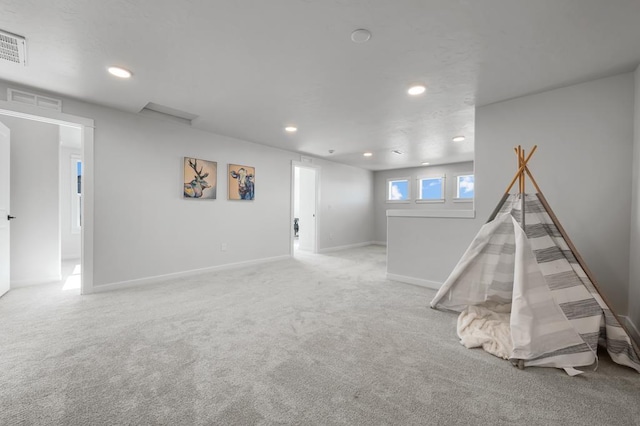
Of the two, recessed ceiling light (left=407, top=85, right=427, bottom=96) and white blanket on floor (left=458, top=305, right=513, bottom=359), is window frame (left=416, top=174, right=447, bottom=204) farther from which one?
white blanket on floor (left=458, top=305, right=513, bottom=359)

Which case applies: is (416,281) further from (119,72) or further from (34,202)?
(34,202)

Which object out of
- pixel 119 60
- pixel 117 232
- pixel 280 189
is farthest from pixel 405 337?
pixel 280 189

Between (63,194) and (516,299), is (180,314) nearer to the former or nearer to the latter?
(516,299)

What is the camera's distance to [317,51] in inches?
88.7

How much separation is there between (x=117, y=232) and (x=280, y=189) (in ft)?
9.88

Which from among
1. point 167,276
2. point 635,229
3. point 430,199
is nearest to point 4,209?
point 167,276

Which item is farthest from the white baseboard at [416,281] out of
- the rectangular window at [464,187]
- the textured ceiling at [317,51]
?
the rectangular window at [464,187]

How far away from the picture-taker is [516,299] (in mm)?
2021

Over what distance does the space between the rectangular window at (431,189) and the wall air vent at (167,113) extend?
6323 mm

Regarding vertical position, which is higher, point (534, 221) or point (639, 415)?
point (534, 221)

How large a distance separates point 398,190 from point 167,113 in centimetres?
654

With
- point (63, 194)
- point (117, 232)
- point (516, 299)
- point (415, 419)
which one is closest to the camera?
point (415, 419)

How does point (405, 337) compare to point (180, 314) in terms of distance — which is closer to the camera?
point (405, 337)

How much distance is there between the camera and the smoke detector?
206 cm
